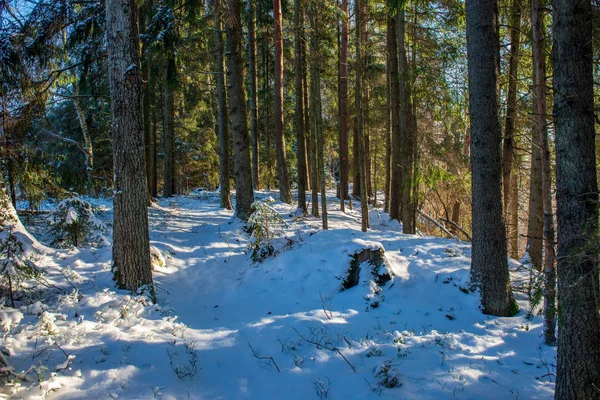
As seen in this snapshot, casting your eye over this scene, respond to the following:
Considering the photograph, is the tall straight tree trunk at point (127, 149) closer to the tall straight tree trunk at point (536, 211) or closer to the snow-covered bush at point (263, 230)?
the snow-covered bush at point (263, 230)

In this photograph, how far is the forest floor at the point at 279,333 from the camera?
12.0 ft

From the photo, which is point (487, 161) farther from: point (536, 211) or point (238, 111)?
point (238, 111)

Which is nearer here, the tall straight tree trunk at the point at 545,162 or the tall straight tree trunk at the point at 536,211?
the tall straight tree trunk at the point at 545,162

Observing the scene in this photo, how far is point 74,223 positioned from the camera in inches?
278

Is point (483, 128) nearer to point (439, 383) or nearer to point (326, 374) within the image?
point (439, 383)

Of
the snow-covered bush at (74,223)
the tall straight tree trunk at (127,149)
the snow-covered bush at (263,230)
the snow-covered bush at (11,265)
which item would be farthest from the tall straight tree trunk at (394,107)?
the snow-covered bush at (11,265)

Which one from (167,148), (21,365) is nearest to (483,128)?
(21,365)

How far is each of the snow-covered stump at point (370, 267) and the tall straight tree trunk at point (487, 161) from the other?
5.56 feet

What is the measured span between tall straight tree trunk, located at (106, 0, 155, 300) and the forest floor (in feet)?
1.52

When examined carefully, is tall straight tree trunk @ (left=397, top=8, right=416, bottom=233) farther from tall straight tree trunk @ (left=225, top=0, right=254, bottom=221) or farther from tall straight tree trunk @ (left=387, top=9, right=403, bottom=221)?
tall straight tree trunk @ (left=225, top=0, right=254, bottom=221)

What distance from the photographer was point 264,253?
319 inches

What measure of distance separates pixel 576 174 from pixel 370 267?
4192mm

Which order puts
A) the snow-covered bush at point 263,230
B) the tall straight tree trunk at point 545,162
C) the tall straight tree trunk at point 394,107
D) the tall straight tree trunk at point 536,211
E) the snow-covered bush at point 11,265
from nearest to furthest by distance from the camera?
the snow-covered bush at point 11,265 → the tall straight tree trunk at point 545,162 → the snow-covered bush at point 263,230 → the tall straight tree trunk at point 536,211 → the tall straight tree trunk at point 394,107

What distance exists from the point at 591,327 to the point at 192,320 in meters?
4.86
